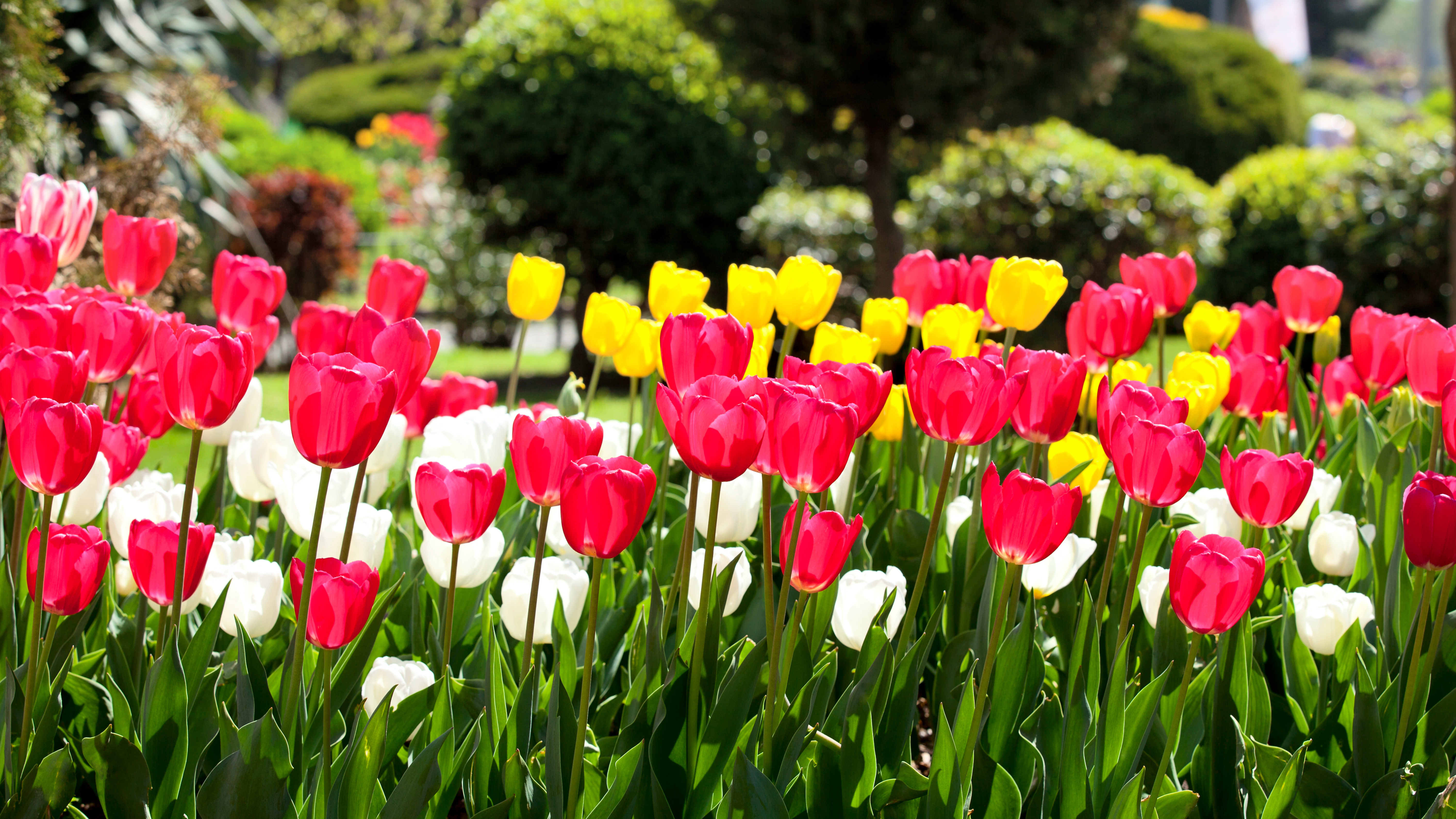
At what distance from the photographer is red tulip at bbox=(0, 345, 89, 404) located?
127cm

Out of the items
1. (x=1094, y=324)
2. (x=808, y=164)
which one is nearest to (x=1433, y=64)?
(x=808, y=164)

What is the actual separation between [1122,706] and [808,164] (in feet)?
24.5

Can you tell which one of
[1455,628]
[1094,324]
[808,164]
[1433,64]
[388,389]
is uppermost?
[1433,64]

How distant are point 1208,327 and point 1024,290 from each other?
57cm

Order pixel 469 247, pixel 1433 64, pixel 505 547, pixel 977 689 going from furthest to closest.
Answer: pixel 1433 64 < pixel 469 247 < pixel 505 547 < pixel 977 689

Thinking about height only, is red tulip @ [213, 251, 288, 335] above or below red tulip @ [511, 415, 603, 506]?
above

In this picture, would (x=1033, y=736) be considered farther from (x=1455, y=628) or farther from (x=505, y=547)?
(x=505, y=547)

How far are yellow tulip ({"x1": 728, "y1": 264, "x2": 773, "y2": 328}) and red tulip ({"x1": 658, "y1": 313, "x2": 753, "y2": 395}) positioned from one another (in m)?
0.43

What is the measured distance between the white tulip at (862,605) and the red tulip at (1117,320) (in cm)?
65

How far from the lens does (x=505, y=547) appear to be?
6.18 feet

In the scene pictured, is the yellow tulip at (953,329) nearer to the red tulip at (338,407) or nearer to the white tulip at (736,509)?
the white tulip at (736,509)

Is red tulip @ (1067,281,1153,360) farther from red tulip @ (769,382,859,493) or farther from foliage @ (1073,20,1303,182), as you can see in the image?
Answer: foliage @ (1073,20,1303,182)

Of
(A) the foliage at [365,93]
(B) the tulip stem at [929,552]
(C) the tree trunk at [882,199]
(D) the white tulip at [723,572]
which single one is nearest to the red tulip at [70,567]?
(D) the white tulip at [723,572]

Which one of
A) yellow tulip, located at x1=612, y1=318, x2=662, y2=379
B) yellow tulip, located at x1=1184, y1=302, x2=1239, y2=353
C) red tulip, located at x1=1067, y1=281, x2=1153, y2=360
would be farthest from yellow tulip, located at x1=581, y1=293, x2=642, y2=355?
yellow tulip, located at x1=1184, y1=302, x2=1239, y2=353
